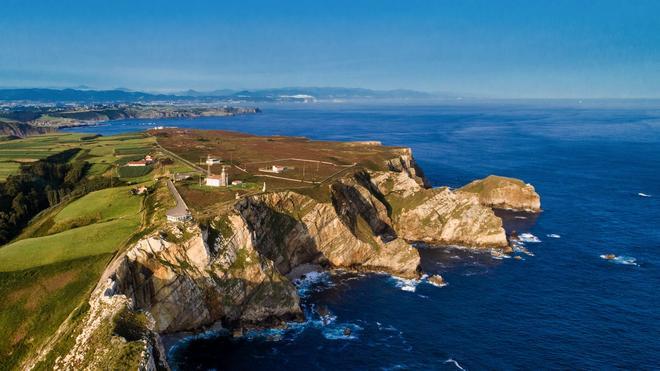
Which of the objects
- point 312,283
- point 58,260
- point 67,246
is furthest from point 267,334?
point 67,246

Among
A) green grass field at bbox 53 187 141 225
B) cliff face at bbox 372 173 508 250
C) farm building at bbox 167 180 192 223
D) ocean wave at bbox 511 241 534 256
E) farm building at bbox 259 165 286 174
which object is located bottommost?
ocean wave at bbox 511 241 534 256

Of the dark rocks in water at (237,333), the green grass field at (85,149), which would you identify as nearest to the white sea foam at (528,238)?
the dark rocks in water at (237,333)

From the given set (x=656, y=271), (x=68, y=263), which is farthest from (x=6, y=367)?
(x=656, y=271)

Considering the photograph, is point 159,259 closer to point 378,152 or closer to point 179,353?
point 179,353

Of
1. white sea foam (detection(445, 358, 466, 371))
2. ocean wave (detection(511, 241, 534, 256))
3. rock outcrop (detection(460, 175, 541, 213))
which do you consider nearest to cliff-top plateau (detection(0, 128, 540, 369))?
rock outcrop (detection(460, 175, 541, 213))

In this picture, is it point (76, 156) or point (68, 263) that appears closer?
point (68, 263)

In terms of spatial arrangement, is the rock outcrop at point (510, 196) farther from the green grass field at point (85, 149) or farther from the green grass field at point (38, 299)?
the green grass field at point (38, 299)

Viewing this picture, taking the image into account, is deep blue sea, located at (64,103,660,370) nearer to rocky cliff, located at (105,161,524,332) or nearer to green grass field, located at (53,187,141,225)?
rocky cliff, located at (105,161,524,332)
